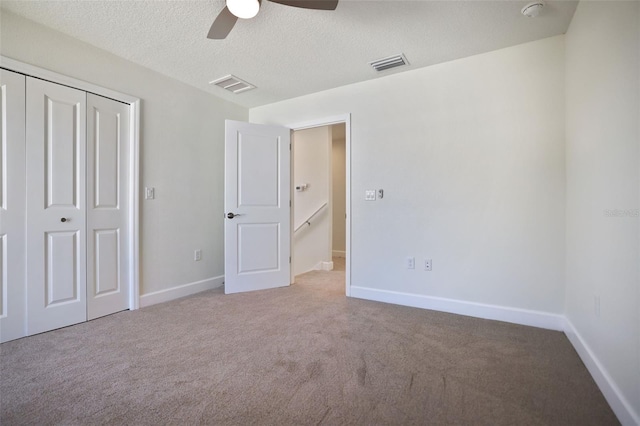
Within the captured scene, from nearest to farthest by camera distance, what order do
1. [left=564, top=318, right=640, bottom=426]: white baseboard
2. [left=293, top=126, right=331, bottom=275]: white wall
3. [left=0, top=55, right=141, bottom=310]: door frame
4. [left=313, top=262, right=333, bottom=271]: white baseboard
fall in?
[left=564, top=318, right=640, bottom=426]: white baseboard
[left=0, top=55, right=141, bottom=310]: door frame
[left=293, top=126, right=331, bottom=275]: white wall
[left=313, top=262, right=333, bottom=271]: white baseboard

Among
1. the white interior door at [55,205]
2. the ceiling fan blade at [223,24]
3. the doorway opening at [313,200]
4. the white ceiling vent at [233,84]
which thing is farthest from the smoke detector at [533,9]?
the white interior door at [55,205]

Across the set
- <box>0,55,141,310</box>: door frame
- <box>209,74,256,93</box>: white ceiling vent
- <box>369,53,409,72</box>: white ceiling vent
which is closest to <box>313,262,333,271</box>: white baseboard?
<box>0,55,141,310</box>: door frame

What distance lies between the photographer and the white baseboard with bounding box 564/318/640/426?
1.25m

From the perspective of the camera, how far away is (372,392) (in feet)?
Answer: 5.02

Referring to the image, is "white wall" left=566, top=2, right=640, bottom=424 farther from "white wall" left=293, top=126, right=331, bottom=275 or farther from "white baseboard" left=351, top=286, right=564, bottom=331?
"white wall" left=293, top=126, right=331, bottom=275

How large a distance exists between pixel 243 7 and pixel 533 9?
6.21 feet

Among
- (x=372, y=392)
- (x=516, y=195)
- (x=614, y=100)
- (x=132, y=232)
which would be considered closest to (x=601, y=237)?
(x=614, y=100)

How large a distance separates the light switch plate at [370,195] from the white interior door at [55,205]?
2576 mm

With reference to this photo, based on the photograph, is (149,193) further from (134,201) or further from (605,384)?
(605,384)

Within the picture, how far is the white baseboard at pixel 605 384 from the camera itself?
125 cm

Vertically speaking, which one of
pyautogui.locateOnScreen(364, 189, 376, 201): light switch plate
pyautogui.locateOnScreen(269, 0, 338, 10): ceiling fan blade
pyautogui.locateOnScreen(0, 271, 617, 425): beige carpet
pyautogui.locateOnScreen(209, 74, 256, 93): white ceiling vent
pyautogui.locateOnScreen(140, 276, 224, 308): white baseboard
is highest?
pyautogui.locateOnScreen(209, 74, 256, 93): white ceiling vent

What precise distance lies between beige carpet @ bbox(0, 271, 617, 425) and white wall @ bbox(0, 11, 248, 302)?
77cm

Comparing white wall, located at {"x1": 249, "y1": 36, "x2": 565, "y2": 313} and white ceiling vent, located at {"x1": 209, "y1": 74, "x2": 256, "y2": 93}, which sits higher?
white ceiling vent, located at {"x1": 209, "y1": 74, "x2": 256, "y2": 93}

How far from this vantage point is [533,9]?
1.95 meters
